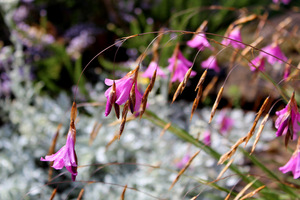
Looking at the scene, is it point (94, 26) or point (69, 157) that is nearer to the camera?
point (69, 157)

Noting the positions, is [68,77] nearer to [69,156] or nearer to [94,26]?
[94,26]

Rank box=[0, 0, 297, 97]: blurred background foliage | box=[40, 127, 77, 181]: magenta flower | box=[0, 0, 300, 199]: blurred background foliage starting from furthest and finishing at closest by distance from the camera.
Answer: box=[0, 0, 297, 97]: blurred background foliage
box=[0, 0, 300, 199]: blurred background foliage
box=[40, 127, 77, 181]: magenta flower

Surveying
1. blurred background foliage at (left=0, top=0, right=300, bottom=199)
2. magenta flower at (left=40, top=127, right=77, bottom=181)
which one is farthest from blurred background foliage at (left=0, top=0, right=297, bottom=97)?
magenta flower at (left=40, top=127, right=77, bottom=181)

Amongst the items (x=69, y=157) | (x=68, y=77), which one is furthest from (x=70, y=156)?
(x=68, y=77)

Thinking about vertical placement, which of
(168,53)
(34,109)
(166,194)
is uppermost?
(168,53)

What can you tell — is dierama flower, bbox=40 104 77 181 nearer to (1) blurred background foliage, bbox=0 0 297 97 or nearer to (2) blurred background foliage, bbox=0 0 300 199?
(2) blurred background foliage, bbox=0 0 300 199

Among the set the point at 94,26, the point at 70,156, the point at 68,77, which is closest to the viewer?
the point at 70,156

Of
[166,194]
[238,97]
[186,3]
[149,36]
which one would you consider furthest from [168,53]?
[186,3]

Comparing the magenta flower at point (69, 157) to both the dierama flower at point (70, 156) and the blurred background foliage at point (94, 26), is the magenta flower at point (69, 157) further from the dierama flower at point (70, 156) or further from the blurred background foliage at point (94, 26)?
the blurred background foliage at point (94, 26)

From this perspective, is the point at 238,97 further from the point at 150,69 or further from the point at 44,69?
the point at 150,69

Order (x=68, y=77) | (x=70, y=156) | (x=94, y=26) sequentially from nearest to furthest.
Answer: (x=70, y=156) < (x=68, y=77) < (x=94, y=26)

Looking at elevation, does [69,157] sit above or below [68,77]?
above
